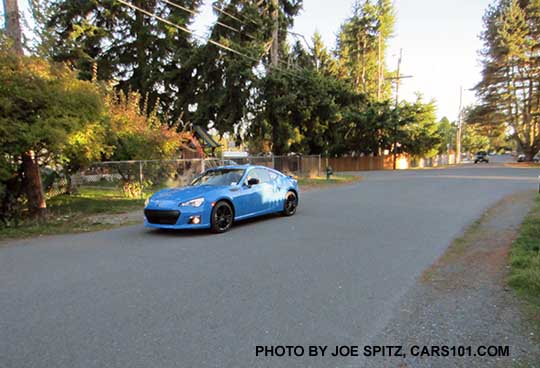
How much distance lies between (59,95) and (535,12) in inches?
2117

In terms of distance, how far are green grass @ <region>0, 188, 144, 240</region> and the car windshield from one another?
256 centimetres

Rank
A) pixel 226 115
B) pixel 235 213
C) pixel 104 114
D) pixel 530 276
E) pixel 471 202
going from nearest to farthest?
pixel 530 276 → pixel 235 213 → pixel 104 114 → pixel 471 202 → pixel 226 115

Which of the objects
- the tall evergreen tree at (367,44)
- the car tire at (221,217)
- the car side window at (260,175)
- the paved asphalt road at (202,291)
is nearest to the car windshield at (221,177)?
Answer: the car side window at (260,175)

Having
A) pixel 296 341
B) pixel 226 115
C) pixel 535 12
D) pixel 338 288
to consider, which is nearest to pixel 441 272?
pixel 338 288

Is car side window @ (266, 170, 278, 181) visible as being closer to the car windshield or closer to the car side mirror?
the car side mirror

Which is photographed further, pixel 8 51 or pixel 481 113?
pixel 481 113

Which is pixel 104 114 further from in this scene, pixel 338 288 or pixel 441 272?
pixel 441 272

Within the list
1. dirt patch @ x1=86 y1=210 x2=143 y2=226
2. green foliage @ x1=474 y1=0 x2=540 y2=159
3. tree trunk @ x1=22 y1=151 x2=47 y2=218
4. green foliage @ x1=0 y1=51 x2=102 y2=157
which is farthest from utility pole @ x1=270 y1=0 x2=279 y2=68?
green foliage @ x1=474 y1=0 x2=540 y2=159

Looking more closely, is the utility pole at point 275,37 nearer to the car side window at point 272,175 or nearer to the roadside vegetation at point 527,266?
the car side window at point 272,175

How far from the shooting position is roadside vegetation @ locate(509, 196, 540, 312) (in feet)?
13.8

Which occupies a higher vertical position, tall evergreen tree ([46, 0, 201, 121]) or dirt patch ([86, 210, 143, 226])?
tall evergreen tree ([46, 0, 201, 121])

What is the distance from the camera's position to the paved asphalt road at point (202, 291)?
3229 millimetres

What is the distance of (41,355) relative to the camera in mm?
3125

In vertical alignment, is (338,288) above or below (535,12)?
below
